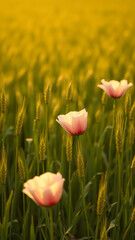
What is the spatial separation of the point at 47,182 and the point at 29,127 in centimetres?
121

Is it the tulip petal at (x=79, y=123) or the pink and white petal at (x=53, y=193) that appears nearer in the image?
the pink and white petal at (x=53, y=193)

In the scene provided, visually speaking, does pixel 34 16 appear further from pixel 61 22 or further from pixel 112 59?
pixel 112 59

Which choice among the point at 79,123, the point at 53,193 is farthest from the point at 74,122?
the point at 53,193

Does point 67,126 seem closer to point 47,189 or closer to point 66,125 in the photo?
point 66,125

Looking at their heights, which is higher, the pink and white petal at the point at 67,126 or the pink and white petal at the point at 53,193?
the pink and white petal at the point at 67,126

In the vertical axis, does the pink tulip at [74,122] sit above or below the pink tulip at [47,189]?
above

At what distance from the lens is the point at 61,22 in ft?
20.6

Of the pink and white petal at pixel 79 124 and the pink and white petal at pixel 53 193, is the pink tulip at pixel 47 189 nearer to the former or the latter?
the pink and white petal at pixel 53 193

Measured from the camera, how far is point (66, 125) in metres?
1.09

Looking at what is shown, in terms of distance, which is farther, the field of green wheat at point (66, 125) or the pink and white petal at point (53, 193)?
the field of green wheat at point (66, 125)

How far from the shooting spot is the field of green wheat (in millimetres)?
1108

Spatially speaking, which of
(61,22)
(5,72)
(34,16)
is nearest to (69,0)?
(34,16)

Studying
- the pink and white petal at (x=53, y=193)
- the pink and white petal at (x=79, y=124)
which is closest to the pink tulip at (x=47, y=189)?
the pink and white petal at (x=53, y=193)

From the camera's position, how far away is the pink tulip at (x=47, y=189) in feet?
2.75
